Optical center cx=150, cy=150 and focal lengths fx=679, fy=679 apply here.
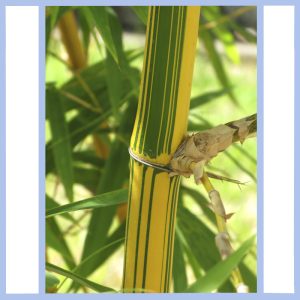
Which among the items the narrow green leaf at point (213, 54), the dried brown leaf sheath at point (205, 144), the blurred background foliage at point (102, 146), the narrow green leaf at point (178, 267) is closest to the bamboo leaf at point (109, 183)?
the blurred background foliage at point (102, 146)

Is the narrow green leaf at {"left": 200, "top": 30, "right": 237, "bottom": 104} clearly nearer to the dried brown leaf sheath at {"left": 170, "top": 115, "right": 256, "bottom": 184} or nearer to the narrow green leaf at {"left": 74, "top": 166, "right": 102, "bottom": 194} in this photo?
the narrow green leaf at {"left": 74, "top": 166, "right": 102, "bottom": 194}

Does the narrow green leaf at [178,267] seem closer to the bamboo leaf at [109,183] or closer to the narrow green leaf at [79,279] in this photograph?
the bamboo leaf at [109,183]

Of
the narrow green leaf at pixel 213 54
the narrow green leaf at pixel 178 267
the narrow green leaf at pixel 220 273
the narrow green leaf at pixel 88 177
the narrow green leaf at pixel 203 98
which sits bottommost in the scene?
the narrow green leaf at pixel 178 267

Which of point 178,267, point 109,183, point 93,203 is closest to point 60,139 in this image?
point 109,183

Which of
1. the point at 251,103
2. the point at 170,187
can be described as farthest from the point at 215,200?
the point at 251,103

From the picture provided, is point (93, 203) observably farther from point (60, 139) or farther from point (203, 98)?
point (203, 98)

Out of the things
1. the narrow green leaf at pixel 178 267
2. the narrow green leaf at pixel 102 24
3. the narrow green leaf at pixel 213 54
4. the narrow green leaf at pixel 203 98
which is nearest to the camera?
the narrow green leaf at pixel 102 24

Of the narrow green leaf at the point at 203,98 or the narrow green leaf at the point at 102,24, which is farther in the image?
the narrow green leaf at the point at 203,98

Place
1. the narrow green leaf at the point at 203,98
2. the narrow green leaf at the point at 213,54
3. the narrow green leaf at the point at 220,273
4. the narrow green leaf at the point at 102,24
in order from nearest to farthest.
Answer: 1. the narrow green leaf at the point at 220,273
2. the narrow green leaf at the point at 102,24
3. the narrow green leaf at the point at 203,98
4. the narrow green leaf at the point at 213,54
